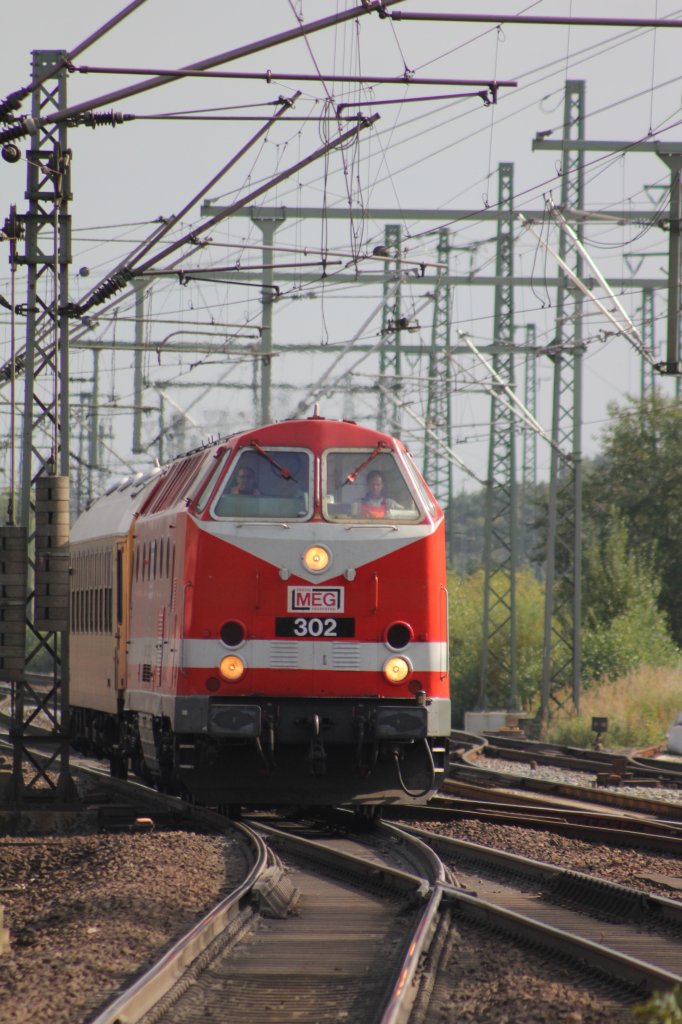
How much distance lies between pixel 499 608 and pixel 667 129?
28.0 m

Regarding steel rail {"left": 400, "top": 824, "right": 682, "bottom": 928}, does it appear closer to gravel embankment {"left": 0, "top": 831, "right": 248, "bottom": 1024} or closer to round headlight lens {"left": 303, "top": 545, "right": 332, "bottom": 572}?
gravel embankment {"left": 0, "top": 831, "right": 248, "bottom": 1024}

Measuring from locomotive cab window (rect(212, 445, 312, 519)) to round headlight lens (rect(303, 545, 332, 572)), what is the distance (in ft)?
1.22

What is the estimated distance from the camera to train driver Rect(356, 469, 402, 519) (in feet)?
48.0

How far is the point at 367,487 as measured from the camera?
1474 centimetres

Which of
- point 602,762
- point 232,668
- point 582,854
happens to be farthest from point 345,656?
point 602,762

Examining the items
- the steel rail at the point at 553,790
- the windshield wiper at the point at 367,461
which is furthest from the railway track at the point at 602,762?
the windshield wiper at the point at 367,461

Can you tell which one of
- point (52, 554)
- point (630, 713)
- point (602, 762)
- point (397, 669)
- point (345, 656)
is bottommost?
point (602, 762)

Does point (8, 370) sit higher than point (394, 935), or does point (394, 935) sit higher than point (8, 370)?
point (8, 370)

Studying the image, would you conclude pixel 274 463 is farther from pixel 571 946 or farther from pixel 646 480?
pixel 646 480

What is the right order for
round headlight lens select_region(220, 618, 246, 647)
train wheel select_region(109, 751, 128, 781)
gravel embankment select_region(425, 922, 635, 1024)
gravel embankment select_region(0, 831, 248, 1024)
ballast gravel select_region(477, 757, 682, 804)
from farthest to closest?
train wheel select_region(109, 751, 128, 781), ballast gravel select_region(477, 757, 682, 804), round headlight lens select_region(220, 618, 246, 647), gravel embankment select_region(0, 831, 248, 1024), gravel embankment select_region(425, 922, 635, 1024)

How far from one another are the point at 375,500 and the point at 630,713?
61.4ft

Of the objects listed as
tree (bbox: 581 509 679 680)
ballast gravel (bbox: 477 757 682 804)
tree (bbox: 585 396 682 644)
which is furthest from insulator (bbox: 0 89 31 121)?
tree (bbox: 585 396 682 644)

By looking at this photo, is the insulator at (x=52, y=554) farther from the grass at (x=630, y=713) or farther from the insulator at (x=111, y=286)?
the grass at (x=630, y=713)

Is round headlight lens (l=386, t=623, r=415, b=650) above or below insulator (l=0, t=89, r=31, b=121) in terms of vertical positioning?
below
